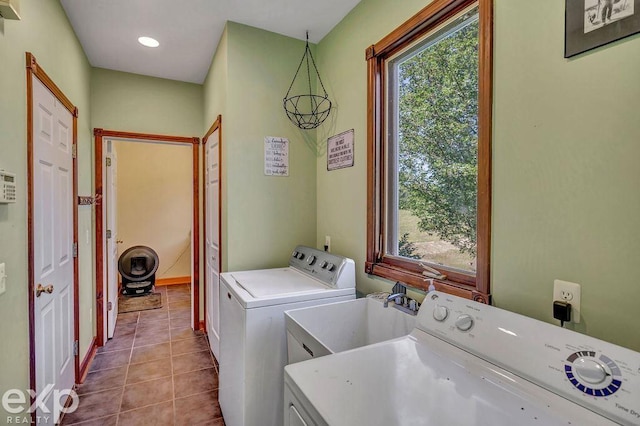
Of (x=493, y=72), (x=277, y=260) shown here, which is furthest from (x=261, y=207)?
(x=493, y=72)

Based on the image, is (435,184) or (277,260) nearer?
(435,184)

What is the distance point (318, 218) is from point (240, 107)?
98cm

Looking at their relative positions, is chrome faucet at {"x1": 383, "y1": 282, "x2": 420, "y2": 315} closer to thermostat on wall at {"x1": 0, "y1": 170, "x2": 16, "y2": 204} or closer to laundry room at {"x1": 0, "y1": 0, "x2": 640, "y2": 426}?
laundry room at {"x1": 0, "y1": 0, "x2": 640, "y2": 426}

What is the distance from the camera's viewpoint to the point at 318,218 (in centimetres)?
252

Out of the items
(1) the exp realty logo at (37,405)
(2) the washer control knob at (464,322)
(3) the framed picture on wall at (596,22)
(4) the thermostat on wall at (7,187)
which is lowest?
(1) the exp realty logo at (37,405)

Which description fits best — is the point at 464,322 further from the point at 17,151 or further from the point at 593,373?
the point at 17,151

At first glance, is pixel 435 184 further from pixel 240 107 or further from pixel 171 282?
pixel 171 282

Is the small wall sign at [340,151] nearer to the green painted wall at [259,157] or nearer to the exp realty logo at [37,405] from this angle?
the green painted wall at [259,157]

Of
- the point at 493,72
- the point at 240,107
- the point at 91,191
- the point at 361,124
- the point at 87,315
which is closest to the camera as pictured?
the point at 493,72

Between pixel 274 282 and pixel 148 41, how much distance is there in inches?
82.9

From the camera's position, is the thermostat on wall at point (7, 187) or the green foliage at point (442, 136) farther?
the green foliage at point (442, 136)

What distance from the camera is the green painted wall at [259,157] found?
2.27 meters

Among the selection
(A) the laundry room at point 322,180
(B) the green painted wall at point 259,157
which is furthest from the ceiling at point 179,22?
(B) the green painted wall at point 259,157

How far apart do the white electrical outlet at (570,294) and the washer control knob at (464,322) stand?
268 mm
